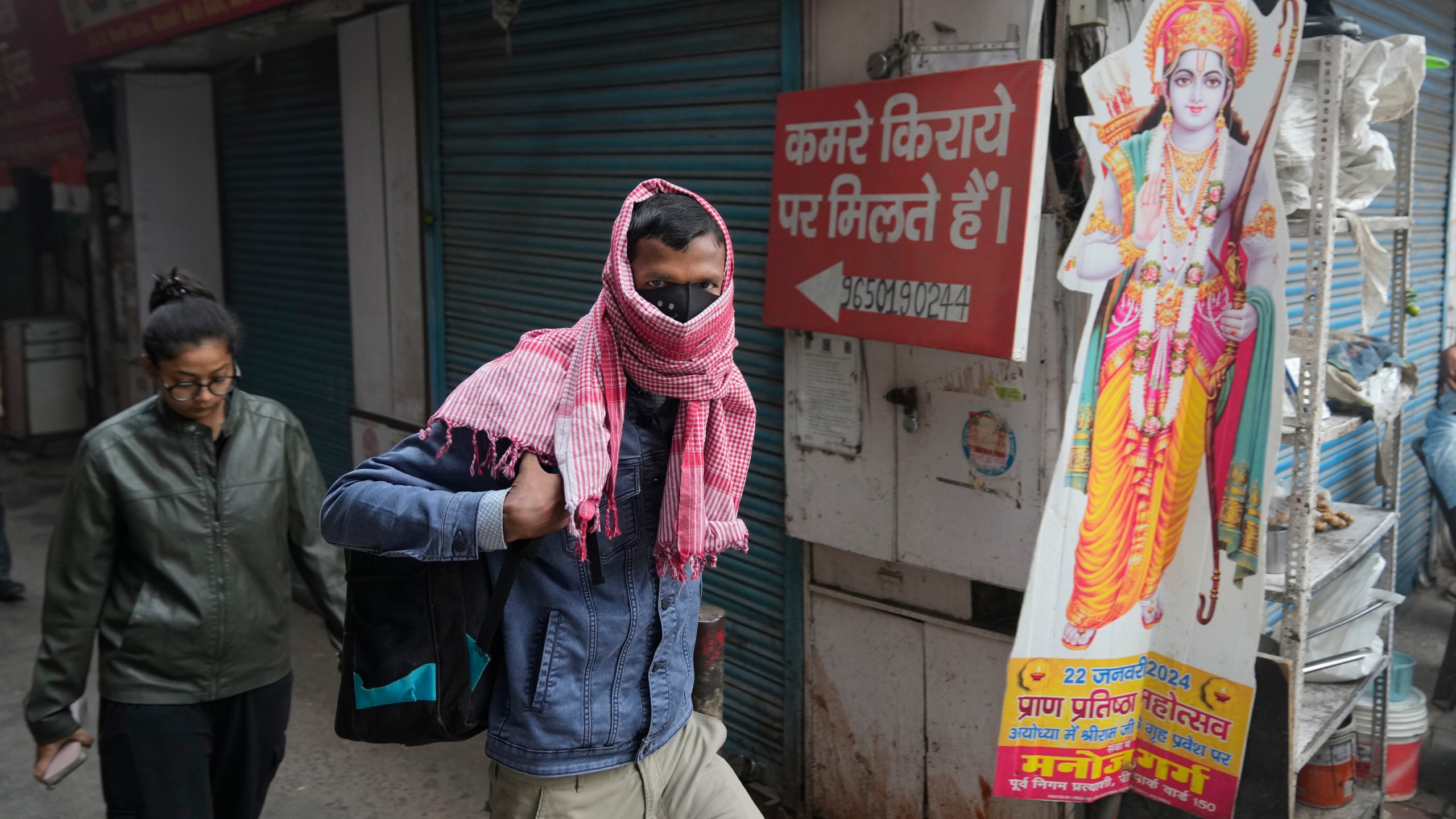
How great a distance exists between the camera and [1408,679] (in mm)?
4340

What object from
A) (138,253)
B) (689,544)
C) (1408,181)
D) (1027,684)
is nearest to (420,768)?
(1027,684)

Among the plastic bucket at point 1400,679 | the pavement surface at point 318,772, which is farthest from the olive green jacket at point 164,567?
the plastic bucket at point 1400,679

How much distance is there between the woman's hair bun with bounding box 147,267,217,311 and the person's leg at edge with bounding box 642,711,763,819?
69.6 inches

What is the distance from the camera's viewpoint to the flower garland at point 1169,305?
2.71 meters

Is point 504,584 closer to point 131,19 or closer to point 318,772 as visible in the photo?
point 318,772

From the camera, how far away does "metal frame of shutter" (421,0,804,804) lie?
427 cm

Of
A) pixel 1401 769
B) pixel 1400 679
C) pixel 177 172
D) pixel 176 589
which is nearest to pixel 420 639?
pixel 176 589

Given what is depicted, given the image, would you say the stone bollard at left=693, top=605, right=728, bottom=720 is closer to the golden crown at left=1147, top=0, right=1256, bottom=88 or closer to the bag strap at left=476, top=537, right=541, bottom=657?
the bag strap at left=476, top=537, right=541, bottom=657

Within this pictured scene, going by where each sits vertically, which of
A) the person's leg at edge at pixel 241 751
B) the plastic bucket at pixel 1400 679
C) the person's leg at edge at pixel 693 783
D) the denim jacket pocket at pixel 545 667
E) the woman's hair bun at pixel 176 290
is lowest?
the plastic bucket at pixel 1400 679

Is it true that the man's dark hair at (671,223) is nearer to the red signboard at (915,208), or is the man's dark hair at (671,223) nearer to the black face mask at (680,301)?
the black face mask at (680,301)

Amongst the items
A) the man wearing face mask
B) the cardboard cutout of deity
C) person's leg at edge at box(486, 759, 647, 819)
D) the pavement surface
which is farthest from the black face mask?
the pavement surface

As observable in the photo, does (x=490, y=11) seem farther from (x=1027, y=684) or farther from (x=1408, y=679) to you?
(x=1408, y=679)

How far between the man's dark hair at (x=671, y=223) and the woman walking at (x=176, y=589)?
1501mm

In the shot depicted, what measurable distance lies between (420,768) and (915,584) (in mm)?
2298
